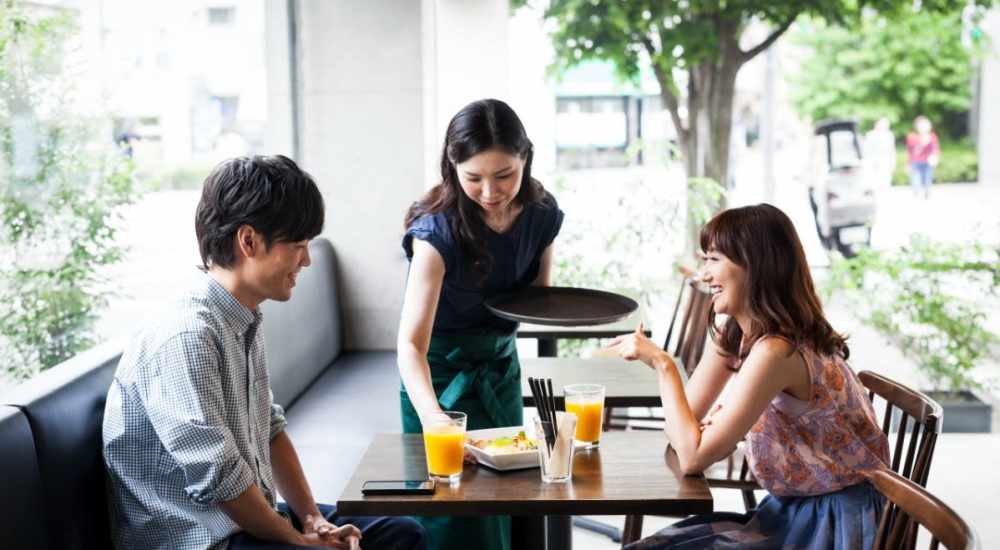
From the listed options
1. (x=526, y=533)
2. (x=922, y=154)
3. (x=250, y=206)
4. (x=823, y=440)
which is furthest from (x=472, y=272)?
(x=922, y=154)

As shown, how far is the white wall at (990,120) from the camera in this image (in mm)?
5766

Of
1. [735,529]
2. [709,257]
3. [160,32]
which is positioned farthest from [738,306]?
[160,32]

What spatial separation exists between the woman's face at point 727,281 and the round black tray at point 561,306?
1.04 ft

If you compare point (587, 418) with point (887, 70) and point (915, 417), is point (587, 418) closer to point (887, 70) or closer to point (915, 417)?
point (915, 417)

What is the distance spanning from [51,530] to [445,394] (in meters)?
0.93

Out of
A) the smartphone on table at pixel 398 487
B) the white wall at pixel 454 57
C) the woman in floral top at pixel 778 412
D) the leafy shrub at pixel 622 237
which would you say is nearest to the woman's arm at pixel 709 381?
the woman in floral top at pixel 778 412

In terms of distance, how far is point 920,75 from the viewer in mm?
5914

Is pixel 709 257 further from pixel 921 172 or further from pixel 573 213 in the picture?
pixel 921 172

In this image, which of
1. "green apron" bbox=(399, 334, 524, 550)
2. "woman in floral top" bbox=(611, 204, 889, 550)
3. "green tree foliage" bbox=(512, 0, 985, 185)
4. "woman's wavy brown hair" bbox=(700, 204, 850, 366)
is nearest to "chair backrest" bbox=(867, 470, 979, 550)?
"woman in floral top" bbox=(611, 204, 889, 550)

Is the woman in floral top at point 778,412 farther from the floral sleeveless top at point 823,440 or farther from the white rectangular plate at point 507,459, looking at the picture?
the white rectangular plate at point 507,459

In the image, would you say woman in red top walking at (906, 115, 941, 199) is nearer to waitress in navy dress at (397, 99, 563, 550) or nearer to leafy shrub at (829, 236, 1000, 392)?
leafy shrub at (829, 236, 1000, 392)

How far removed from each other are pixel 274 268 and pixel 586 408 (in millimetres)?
647

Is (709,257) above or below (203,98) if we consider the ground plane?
below

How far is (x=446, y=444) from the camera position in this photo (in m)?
1.87
